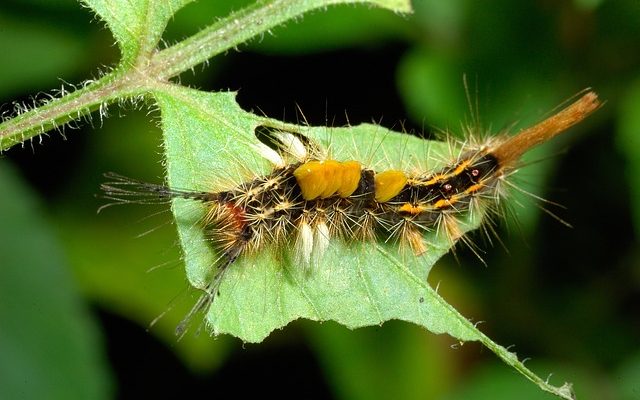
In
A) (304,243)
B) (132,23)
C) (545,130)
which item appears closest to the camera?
(132,23)

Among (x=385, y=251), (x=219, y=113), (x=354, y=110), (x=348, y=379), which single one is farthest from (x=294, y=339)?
(x=219, y=113)

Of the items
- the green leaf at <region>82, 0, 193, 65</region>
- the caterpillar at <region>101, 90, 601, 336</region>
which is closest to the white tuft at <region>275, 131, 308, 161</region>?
the caterpillar at <region>101, 90, 601, 336</region>

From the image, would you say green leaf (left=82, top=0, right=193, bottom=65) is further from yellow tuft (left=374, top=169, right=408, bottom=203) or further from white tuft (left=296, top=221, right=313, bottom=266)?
yellow tuft (left=374, top=169, right=408, bottom=203)

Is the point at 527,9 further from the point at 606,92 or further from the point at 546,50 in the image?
the point at 606,92

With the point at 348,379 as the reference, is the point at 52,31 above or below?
above

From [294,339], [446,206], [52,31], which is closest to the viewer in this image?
[446,206]

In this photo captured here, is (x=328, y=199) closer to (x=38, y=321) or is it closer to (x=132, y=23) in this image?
(x=132, y=23)

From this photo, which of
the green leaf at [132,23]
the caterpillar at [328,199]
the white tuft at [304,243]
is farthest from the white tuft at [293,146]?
the green leaf at [132,23]

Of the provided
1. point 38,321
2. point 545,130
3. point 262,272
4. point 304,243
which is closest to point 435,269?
point 545,130
